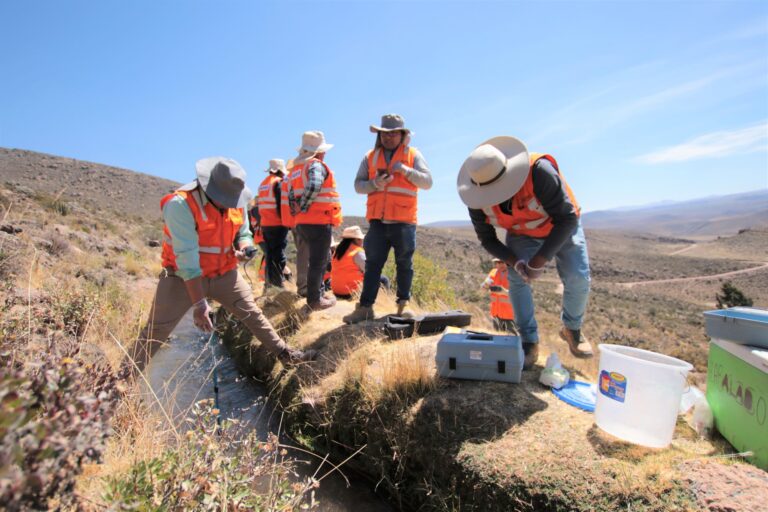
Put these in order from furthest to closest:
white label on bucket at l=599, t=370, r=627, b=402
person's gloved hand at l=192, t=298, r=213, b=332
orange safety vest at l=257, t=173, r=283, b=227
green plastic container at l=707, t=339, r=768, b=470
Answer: orange safety vest at l=257, t=173, r=283, b=227 < person's gloved hand at l=192, t=298, r=213, b=332 < white label on bucket at l=599, t=370, r=627, b=402 < green plastic container at l=707, t=339, r=768, b=470

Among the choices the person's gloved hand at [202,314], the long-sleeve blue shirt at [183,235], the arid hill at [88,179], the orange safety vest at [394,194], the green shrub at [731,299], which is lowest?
the green shrub at [731,299]

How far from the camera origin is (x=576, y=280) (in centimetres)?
366

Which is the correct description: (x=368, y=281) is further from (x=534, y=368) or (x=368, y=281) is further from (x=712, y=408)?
(x=712, y=408)

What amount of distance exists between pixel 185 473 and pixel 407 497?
1.92 metres

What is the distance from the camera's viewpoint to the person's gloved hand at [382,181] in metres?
Result: 4.79

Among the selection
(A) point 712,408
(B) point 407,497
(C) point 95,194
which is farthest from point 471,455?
(C) point 95,194

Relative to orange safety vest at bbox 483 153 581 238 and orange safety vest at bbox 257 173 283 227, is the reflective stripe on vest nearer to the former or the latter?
orange safety vest at bbox 257 173 283 227

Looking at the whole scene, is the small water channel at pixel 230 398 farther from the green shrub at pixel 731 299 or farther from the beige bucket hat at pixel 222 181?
the green shrub at pixel 731 299

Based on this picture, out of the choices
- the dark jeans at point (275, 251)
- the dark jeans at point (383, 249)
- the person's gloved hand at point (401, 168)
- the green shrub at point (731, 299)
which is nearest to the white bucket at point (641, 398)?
the dark jeans at point (383, 249)

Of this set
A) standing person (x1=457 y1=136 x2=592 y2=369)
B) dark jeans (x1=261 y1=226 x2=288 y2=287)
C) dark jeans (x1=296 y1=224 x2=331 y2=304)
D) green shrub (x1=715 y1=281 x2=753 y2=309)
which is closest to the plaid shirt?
dark jeans (x1=296 y1=224 x2=331 y2=304)

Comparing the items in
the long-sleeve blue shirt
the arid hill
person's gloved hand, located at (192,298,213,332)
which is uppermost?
the arid hill

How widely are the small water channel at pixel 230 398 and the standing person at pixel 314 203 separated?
1.53 metres

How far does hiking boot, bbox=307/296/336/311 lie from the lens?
5.82 metres

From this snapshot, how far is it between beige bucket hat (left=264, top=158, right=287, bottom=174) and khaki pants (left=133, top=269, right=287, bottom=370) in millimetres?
3243
